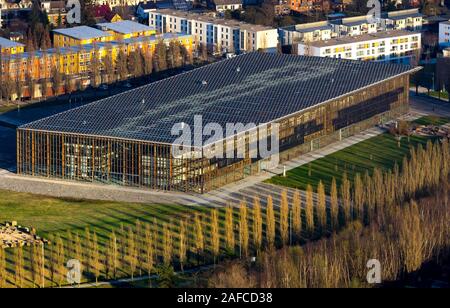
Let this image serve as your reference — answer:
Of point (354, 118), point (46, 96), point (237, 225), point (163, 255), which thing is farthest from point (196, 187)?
point (46, 96)

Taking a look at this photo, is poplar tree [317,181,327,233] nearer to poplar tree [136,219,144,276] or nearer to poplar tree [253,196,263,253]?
poplar tree [253,196,263,253]

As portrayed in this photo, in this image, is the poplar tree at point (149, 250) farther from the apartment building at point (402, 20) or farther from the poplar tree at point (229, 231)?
the apartment building at point (402, 20)

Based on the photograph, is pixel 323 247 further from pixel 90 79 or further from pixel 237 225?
pixel 90 79

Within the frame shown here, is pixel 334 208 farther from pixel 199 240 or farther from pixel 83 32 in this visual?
pixel 83 32

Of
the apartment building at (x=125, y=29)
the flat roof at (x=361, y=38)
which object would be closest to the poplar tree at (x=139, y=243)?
the flat roof at (x=361, y=38)

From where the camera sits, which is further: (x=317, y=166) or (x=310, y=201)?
(x=317, y=166)

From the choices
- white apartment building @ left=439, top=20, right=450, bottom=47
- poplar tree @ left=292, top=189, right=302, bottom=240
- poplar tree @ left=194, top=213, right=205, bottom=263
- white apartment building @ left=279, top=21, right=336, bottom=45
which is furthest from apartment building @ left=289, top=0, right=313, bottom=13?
poplar tree @ left=194, top=213, right=205, bottom=263
